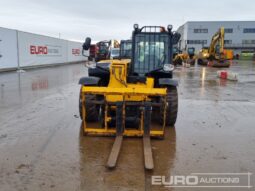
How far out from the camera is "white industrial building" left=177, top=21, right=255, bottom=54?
76.4m

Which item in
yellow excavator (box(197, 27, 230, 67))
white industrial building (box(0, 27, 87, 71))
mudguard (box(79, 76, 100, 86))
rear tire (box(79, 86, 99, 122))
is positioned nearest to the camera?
rear tire (box(79, 86, 99, 122))

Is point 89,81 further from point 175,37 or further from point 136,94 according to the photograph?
point 175,37

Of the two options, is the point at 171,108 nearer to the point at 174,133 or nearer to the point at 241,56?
the point at 174,133

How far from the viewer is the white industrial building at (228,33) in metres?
76.4

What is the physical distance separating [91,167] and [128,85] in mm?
2720

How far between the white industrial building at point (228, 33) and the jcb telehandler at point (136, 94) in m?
70.9

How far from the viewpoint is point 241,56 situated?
6200 centimetres

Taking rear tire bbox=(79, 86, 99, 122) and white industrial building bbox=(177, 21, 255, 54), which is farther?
white industrial building bbox=(177, 21, 255, 54)

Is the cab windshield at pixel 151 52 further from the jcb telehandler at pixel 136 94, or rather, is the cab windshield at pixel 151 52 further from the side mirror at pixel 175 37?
the side mirror at pixel 175 37

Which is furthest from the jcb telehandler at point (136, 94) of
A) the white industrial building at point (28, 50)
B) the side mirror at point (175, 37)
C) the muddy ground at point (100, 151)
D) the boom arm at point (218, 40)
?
the boom arm at point (218, 40)

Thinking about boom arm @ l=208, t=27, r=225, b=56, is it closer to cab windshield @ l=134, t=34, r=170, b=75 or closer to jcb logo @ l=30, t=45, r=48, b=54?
jcb logo @ l=30, t=45, r=48, b=54

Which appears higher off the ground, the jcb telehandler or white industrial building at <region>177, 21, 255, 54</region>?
white industrial building at <region>177, 21, 255, 54</region>

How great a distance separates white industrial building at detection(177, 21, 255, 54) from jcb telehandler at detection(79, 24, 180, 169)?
7086 cm

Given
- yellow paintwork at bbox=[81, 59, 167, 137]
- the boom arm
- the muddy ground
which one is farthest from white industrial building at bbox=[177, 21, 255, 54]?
yellow paintwork at bbox=[81, 59, 167, 137]
